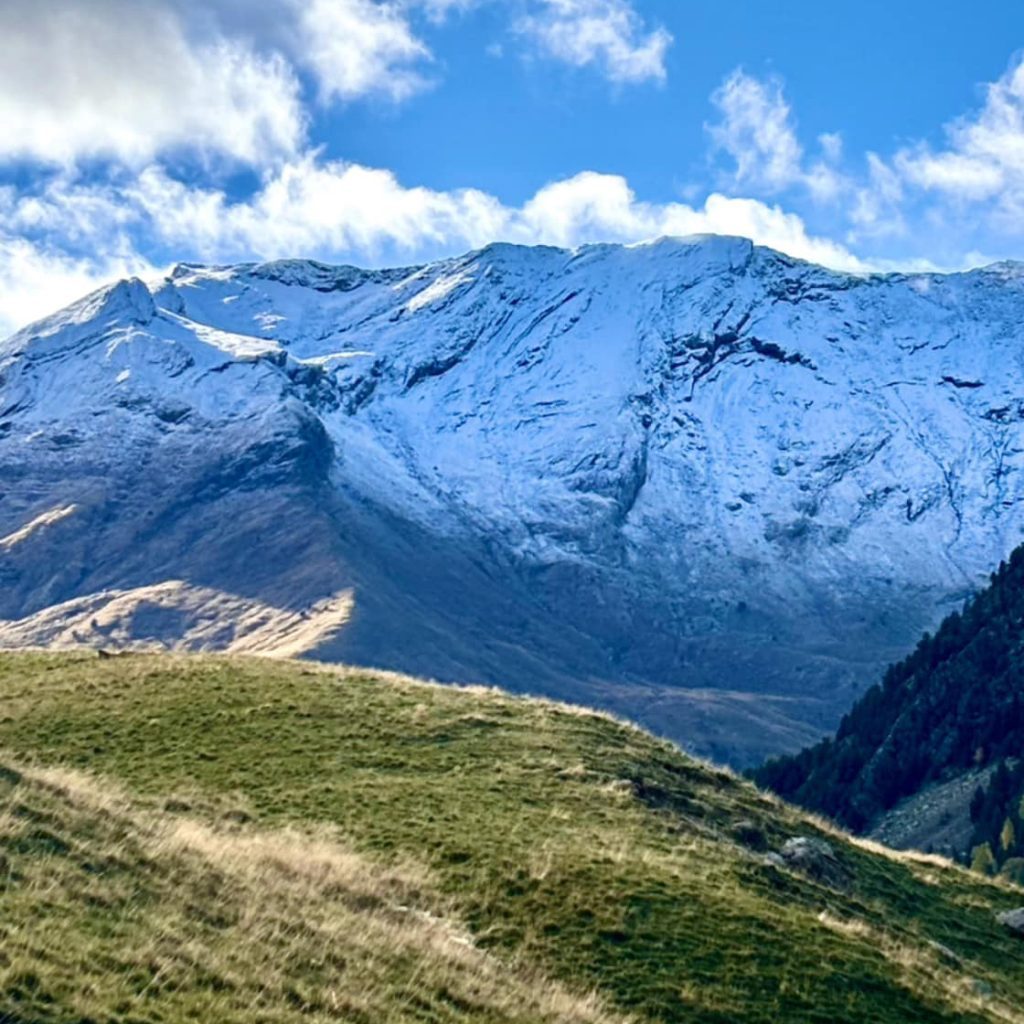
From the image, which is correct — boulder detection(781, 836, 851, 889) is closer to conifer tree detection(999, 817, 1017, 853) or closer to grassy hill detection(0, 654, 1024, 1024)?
grassy hill detection(0, 654, 1024, 1024)

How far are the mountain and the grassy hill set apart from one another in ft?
315

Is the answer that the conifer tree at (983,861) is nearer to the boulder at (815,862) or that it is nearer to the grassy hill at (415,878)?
the grassy hill at (415,878)

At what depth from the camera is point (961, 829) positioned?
468ft

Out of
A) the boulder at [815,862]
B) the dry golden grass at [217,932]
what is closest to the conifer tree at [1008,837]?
the boulder at [815,862]

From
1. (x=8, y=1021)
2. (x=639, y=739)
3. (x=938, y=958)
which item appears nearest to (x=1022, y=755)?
(x=639, y=739)

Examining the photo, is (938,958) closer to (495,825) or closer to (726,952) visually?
(726,952)

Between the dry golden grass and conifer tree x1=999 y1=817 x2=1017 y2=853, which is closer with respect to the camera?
the dry golden grass

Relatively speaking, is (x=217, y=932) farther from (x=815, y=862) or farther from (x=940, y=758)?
(x=940, y=758)

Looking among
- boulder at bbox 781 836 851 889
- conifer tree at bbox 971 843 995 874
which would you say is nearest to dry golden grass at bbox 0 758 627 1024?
boulder at bbox 781 836 851 889

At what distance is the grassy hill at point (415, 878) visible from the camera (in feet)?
79.9

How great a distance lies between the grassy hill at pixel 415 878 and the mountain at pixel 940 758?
9609 cm

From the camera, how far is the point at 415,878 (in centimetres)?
3347

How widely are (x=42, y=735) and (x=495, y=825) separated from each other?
17.0 m

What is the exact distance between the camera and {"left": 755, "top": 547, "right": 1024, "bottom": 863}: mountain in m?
146
